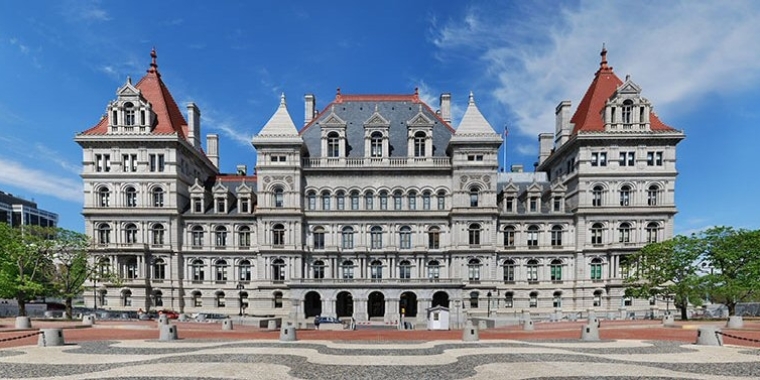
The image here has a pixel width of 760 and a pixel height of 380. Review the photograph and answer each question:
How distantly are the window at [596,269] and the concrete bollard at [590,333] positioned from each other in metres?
26.7

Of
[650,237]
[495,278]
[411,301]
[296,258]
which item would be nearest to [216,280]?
[296,258]

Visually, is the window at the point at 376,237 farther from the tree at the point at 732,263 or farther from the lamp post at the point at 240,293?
the tree at the point at 732,263

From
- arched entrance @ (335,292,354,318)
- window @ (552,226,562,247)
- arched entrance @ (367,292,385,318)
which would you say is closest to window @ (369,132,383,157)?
arched entrance @ (367,292,385,318)

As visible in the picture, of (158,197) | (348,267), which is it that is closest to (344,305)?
(348,267)

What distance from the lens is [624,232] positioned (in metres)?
48.6

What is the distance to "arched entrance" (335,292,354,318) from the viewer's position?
48375 mm

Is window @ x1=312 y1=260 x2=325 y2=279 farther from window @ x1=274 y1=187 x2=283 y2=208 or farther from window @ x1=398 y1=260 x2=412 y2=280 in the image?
window @ x1=398 y1=260 x2=412 y2=280

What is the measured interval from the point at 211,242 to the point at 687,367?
1870 inches

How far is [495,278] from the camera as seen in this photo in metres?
48.7

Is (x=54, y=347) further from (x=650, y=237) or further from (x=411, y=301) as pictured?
(x=650, y=237)

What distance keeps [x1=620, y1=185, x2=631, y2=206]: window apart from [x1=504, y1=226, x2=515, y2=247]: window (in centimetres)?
1294

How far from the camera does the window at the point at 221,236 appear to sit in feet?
167

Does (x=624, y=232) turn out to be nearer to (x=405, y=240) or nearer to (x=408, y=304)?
(x=405, y=240)

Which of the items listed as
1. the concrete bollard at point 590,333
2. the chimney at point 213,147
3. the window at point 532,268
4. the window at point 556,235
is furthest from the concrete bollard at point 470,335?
the chimney at point 213,147
